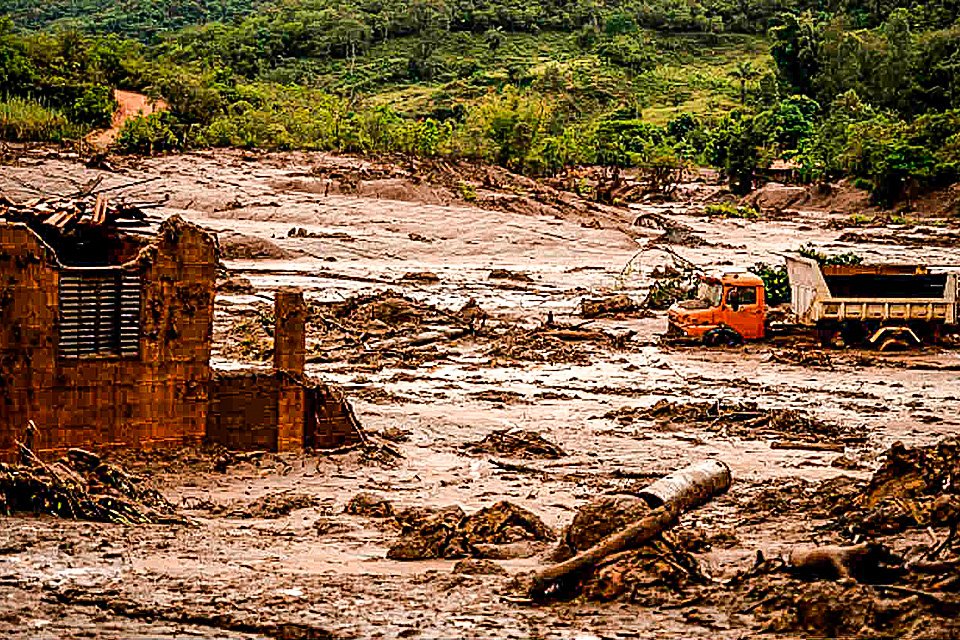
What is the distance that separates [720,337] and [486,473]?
1167 centimetres

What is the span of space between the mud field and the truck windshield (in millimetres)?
1294

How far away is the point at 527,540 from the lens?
38.4 feet

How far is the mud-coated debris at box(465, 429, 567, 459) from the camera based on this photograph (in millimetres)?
16797

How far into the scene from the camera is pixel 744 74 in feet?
351

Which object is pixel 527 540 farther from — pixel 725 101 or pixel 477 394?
→ pixel 725 101

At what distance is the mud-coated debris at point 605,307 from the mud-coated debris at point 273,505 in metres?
17.1

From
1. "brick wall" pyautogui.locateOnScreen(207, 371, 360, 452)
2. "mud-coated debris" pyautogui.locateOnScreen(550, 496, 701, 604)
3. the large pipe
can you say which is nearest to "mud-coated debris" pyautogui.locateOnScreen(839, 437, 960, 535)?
the large pipe

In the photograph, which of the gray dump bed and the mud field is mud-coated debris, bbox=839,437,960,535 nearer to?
the mud field

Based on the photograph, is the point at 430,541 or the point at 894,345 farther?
the point at 894,345

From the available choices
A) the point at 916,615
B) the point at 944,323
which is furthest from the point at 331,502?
the point at 944,323

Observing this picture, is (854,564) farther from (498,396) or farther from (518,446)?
(498,396)

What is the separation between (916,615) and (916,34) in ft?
311

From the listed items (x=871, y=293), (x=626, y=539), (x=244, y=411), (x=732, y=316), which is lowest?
(x=732, y=316)

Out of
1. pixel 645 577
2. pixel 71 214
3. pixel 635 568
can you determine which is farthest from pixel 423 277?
pixel 645 577
